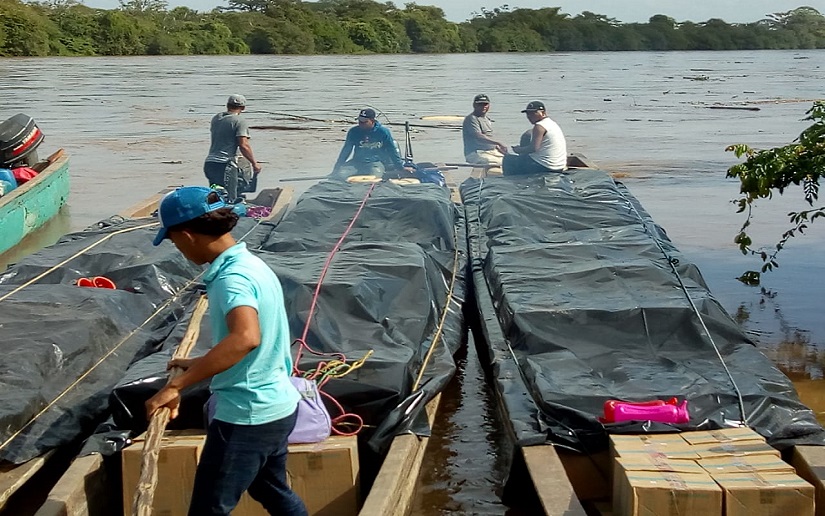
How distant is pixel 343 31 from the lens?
76750 millimetres

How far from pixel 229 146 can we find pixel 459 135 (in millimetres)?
13063

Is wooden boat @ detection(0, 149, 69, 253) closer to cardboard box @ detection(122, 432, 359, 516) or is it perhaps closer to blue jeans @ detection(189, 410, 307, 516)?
cardboard box @ detection(122, 432, 359, 516)

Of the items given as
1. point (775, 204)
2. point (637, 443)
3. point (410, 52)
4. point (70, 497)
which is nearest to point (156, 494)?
point (70, 497)

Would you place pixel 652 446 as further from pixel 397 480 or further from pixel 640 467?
pixel 397 480

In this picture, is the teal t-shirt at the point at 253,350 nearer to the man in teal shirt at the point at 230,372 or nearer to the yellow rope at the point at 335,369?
the man in teal shirt at the point at 230,372

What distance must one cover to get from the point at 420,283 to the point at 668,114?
26447 mm

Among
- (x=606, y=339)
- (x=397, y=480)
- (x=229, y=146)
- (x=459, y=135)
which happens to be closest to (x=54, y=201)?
(x=229, y=146)

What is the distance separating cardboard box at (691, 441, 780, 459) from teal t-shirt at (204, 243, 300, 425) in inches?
82.4

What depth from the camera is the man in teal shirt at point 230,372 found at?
3.56 metres

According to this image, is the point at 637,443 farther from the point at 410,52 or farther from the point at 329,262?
the point at 410,52

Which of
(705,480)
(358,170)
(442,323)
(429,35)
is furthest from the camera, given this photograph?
(429,35)

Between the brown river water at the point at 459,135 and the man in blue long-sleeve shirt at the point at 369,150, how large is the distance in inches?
72.3

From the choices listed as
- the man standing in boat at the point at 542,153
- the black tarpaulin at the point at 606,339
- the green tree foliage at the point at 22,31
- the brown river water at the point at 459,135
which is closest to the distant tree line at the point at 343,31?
the green tree foliage at the point at 22,31

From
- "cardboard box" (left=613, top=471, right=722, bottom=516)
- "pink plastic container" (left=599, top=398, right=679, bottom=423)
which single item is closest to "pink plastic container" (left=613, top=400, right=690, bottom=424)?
"pink plastic container" (left=599, top=398, right=679, bottom=423)
